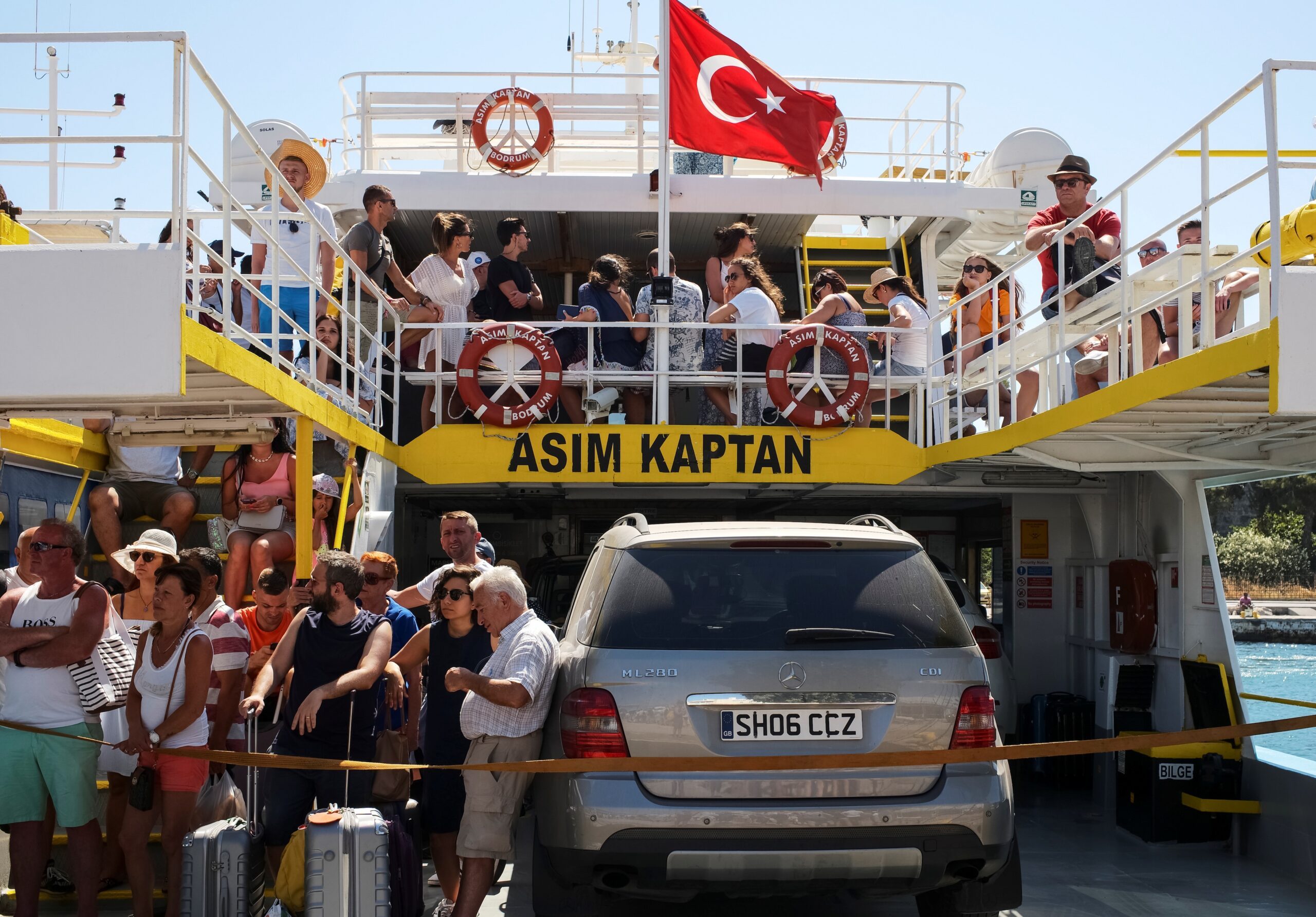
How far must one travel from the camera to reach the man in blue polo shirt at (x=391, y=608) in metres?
5.70

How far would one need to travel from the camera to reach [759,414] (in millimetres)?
9945

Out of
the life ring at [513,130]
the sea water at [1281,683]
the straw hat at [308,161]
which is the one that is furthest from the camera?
the sea water at [1281,683]

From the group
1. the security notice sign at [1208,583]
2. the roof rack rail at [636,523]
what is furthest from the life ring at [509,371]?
the security notice sign at [1208,583]

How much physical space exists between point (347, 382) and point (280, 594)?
3339mm

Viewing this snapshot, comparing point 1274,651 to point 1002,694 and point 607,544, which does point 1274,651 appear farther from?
point 607,544

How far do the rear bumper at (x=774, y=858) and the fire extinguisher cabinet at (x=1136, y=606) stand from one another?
4.73 m

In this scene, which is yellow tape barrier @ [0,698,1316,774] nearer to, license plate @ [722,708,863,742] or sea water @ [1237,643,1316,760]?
license plate @ [722,708,863,742]

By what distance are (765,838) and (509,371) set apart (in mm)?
5160

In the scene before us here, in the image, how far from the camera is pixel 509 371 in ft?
28.7

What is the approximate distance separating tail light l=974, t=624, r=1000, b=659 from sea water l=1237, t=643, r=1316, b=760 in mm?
1585

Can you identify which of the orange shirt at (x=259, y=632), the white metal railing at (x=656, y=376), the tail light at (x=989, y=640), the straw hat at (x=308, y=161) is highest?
the straw hat at (x=308, y=161)

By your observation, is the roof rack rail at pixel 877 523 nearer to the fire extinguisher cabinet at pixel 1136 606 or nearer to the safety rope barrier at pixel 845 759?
the safety rope barrier at pixel 845 759

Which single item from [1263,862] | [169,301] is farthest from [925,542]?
[169,301]

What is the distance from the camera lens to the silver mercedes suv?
13.7ft
